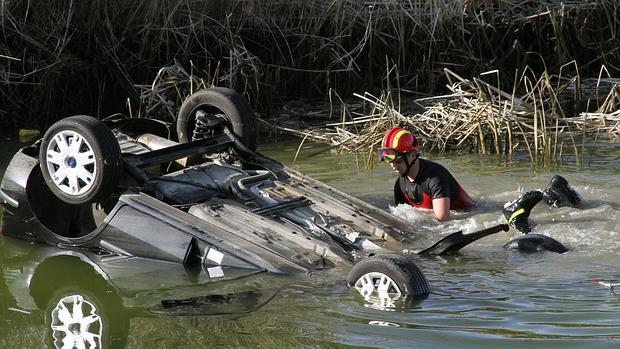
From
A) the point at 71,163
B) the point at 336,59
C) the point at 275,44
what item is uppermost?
the point at 275,44

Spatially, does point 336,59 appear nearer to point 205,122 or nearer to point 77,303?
point 205,122

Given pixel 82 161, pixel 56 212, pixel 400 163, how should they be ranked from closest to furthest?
pixel 82 161, pixel 56 212, pixel 400 163

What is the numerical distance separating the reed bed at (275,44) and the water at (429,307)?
553cm

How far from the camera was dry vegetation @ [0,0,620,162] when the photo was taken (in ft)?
Result: 43.4

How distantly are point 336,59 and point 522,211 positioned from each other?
6693 millimetres

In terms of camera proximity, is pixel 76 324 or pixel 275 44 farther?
pixel 275 44

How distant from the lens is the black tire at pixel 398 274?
23.9 ft

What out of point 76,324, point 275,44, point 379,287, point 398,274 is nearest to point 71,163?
point 76,324

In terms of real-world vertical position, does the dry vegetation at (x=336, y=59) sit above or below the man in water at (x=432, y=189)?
above

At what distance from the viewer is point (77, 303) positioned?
7871 millimetres

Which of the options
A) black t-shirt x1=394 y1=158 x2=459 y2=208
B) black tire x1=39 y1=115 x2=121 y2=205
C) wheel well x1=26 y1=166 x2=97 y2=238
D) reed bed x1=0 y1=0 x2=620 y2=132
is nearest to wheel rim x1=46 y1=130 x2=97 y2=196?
black tire x1=39 y1=115 x2=121 y2=205

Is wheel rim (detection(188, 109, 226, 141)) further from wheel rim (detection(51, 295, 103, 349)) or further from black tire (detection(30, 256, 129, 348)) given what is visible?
wheel rim (detection(51, 295, 103, 349))

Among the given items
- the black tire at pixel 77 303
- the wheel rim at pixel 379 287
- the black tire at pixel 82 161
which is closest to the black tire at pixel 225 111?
the black tire at pixel 82 161

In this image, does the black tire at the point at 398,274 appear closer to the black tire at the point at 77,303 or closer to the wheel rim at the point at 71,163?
the black tire at the point at 77,303
